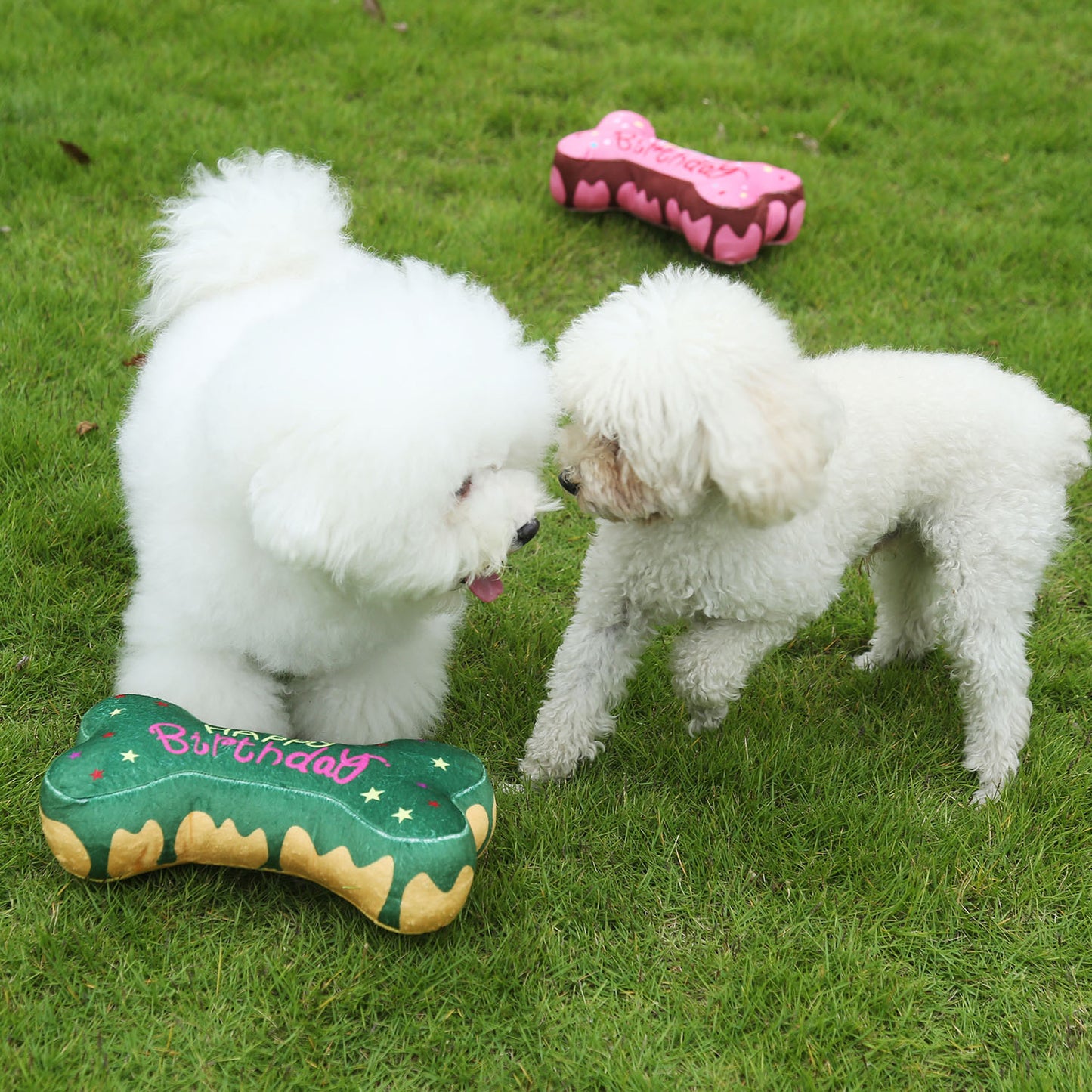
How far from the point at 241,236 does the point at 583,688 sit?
1.40 metres

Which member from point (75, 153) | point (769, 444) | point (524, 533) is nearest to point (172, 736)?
point (524, 533)

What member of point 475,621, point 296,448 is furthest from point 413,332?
point 475,621

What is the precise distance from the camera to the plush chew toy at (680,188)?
4.12 metres

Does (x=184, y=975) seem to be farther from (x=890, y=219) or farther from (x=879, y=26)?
(x=879, y=26)

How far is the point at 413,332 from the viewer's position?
1825mm

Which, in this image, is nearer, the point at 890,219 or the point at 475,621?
the point at 475,621

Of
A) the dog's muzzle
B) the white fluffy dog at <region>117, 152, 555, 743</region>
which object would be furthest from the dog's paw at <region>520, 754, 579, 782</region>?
the dog's muzzle

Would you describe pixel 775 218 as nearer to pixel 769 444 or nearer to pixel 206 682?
pixel 769 444

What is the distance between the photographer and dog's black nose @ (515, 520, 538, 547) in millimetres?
1993

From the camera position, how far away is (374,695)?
8.06ft

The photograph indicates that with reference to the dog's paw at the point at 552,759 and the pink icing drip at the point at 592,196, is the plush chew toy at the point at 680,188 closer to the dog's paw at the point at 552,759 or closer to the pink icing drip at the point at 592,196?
the pink icing drip at the point at 592,196

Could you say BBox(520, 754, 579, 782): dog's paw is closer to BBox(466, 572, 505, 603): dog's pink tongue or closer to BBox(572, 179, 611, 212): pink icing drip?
BBox(466, 572, 505, 603): dog's pink tongue

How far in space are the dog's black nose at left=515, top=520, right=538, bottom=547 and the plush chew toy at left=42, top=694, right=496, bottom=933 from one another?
0.53 meters

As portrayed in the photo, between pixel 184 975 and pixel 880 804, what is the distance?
5.37 feet
